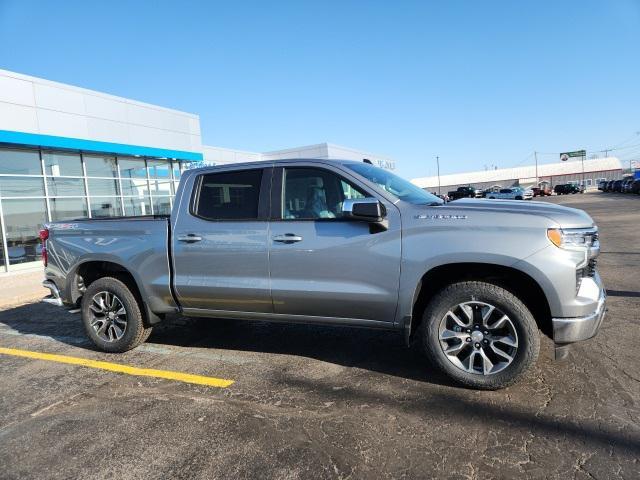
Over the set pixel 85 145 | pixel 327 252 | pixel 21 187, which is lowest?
pixel 327 252

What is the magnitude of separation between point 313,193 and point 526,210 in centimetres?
180

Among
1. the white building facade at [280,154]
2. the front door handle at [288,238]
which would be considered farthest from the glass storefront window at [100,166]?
the front door handle at [288,238]

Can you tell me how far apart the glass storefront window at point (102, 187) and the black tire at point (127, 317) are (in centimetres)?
1335

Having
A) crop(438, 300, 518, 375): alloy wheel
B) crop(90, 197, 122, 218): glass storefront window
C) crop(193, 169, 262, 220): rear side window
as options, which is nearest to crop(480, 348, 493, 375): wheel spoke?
crop(438, 300, 518, 375): alloy wheel

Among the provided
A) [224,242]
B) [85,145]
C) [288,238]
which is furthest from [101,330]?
[85,145]

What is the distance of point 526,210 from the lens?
3.55 m

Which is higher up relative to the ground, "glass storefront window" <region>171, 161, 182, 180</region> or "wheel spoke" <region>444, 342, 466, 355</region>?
"glass storefront window" <region>171, 161, 182, 180</region>

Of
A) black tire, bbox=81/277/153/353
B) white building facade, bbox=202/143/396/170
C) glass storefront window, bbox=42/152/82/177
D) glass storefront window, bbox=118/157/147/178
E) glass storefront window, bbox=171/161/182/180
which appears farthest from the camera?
white building facade, bbox=202/143/396/170

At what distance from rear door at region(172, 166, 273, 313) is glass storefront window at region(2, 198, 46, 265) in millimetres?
11177

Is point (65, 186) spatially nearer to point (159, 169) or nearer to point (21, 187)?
point (21, 187)

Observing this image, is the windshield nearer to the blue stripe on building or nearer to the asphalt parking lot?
the asphalt parking lot

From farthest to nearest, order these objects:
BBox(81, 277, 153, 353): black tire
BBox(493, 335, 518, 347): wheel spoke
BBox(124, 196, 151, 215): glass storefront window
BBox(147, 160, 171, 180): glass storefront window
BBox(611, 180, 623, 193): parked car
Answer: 1. BBox(611, 180, 623, 193): parked car
2. BBox(147, 160, 171, 180): glass storefront window
3. BBox(124, 196, 151, 215): glass storefront window
4. BBox(81, 277, 153, 353): black tire
5. BBox(493, 335, 518, 347): wheel spoke

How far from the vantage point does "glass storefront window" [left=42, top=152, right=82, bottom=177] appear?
15203 millimetres

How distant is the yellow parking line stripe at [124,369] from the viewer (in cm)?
413
